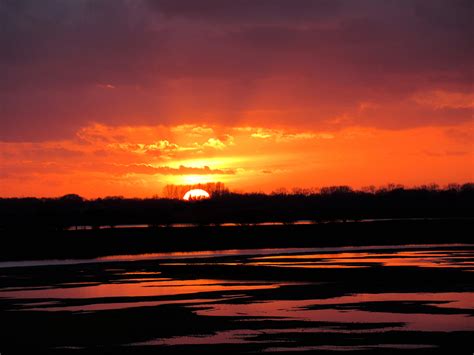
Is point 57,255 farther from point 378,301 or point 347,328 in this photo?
point 347,328

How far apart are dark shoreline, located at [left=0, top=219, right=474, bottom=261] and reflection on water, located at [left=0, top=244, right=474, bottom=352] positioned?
12.2m

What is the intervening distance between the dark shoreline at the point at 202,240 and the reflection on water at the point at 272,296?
12236mm

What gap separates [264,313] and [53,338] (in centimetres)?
646

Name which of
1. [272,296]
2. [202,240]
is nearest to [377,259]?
[272,296]

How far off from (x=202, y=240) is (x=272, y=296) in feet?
143

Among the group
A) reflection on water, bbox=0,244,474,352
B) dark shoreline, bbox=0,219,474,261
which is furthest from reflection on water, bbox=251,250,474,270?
dark shoreline, bbox=0,219,474,261

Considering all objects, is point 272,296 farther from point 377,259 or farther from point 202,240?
point 202,240

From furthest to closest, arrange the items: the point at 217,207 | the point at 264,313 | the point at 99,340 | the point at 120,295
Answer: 1. the point at 217,207
2. the point at 120,295
3. the point at 264,313
4. the point at 99,340

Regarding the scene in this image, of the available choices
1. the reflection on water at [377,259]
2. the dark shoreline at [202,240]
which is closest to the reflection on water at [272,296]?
the reflection on water at [377,259]

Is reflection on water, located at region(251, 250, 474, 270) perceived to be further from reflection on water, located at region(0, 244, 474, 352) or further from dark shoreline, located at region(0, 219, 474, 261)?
dark shoreline, located at region(0, 219, 474, 261)

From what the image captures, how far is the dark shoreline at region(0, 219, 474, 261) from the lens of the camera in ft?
200

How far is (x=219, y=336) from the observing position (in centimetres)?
2139

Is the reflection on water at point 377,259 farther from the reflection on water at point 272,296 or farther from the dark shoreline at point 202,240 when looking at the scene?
the dark shoreline at point 202,240

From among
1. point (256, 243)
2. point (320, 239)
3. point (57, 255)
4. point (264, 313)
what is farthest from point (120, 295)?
point (320, 239)
